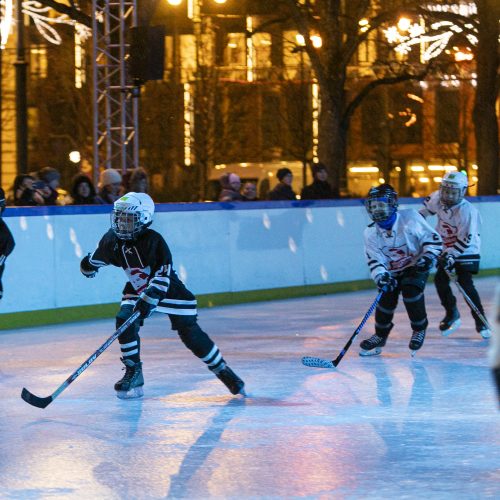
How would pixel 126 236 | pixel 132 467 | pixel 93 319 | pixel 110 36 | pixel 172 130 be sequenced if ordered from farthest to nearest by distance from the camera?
pixel 172 130, pixel 110 36, pixel 93 319, pixel 126 236, pixel 132 467

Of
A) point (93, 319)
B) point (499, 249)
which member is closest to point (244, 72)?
point (499, 249)

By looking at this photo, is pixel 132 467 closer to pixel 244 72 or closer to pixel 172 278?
pixel 172 278

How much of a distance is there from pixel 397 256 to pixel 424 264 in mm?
198

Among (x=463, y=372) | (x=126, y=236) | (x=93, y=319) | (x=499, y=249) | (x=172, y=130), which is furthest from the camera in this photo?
(x=172, y=130)

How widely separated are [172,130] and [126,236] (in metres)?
29.0

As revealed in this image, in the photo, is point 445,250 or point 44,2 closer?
point 445,250

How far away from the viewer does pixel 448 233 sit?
34.8ft

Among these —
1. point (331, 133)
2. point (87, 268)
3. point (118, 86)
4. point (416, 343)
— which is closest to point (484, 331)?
point (416, 343)

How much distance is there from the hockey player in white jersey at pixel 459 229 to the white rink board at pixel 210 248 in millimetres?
3555

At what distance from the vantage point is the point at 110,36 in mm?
15242

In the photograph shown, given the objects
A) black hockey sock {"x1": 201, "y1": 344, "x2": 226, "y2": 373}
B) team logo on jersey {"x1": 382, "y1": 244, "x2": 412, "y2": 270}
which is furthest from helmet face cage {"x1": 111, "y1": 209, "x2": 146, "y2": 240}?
team logo on jersey {"x1": 382, "y1": 244, "x2": 412, "y2": 270}

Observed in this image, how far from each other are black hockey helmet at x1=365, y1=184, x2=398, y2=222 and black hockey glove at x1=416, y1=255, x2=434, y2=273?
1.29 feet

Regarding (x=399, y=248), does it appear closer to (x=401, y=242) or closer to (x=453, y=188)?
(x=401, y=242)

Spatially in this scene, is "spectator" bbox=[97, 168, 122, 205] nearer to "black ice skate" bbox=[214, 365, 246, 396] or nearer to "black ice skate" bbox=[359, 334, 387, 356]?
"black ice skate" bbox=[359, 334, 387, 356]
